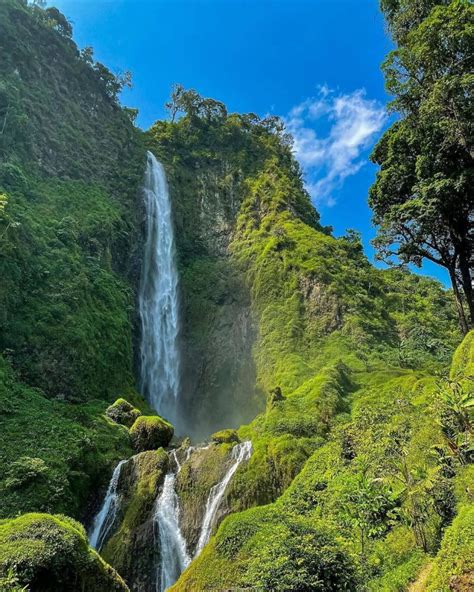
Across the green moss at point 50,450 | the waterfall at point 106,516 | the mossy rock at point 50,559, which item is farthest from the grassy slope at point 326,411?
the green moss at point 50,450

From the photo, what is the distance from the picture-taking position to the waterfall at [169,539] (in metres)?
17.0

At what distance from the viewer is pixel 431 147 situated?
20.8 m

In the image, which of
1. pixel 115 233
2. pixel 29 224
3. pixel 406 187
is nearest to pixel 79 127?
pixel 115 233

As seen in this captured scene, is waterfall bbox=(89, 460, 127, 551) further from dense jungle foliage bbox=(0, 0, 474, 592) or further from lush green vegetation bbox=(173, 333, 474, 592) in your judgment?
lush green vegetation bbox=(173, 333, 474, 592)

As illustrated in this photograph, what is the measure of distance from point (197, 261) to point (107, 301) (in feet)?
50.1

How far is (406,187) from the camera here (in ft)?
73.9

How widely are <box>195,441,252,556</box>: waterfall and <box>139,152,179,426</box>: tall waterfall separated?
50.0ft

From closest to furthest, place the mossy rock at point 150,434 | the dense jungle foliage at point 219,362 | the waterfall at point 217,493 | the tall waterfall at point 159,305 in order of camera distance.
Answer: the dense jungle foliage at point 219,362 < the waterfall at point 217,493 < the mossy rock at point 150,434 < the tall waterfall at point 159,305

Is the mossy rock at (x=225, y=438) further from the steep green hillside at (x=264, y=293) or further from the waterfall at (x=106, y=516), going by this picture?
the steep green hillside at (x=264, y=293)

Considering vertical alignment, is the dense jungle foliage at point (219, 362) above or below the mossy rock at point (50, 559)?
above

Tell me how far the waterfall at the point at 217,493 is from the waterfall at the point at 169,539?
72 cm

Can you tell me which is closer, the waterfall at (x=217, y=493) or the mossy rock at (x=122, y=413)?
the waterfall at (x=217, y=493)

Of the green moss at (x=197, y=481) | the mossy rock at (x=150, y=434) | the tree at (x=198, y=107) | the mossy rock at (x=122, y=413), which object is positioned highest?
the tree at (x=198, y=107)

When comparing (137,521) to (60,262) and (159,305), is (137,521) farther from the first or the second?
(159,305)
